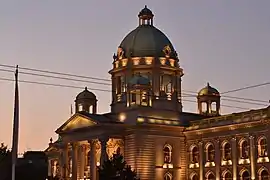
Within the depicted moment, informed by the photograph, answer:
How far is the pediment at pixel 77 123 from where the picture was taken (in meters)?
72.4

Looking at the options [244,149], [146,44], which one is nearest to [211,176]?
[244,149]

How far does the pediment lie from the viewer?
2852 inches

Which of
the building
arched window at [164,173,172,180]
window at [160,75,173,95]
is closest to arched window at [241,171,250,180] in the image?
the building

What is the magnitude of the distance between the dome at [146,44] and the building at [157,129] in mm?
123

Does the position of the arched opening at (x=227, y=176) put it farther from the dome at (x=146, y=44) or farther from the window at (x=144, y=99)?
the dome at (x=146, y=44)

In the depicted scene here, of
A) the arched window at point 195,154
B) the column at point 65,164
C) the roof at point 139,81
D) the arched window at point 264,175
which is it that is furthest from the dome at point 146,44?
the arched window at point 264,175

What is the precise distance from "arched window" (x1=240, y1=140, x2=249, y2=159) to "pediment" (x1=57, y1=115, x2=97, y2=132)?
16.5 metres

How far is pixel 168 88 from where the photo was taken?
7806cm

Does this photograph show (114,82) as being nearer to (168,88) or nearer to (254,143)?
(168,88)

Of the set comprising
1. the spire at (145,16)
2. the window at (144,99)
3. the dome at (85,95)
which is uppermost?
the spire at (145,16)

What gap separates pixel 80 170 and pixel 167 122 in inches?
496

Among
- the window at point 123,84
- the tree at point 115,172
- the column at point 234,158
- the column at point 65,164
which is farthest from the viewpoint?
the column at point 65,164

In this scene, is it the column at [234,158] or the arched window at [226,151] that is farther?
the arched window at [226,151]

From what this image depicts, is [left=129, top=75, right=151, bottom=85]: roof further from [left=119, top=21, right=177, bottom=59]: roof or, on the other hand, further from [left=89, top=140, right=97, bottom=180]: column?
[left=89, top=140, right=97, bottom=180]: column
